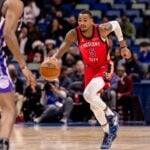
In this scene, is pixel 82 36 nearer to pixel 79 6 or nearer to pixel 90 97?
pixel 90 97

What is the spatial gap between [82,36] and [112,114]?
3.89ft

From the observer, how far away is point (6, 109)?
6.93 metres

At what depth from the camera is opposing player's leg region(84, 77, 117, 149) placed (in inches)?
367

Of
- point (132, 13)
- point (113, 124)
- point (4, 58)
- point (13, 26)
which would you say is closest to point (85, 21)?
point (113, 124)

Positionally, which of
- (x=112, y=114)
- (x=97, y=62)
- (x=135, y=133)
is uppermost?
(x=97, y=62)

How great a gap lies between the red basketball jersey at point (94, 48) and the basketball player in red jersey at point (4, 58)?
113 inches

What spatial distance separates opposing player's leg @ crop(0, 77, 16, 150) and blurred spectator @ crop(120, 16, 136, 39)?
1254 cm

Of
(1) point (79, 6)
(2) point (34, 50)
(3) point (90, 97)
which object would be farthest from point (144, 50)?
(3) point (90, 97)

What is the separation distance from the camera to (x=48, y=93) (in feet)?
49.2

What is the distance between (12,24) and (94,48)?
3.18 meters

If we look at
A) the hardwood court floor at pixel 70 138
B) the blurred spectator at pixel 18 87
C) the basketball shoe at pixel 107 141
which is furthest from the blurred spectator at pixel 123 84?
the basketball shoe at pixel 107 141

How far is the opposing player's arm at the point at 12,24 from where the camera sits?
6.62 m

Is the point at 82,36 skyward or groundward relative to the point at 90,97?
skyward

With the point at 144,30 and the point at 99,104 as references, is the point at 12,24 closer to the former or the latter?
the point at 99,104
